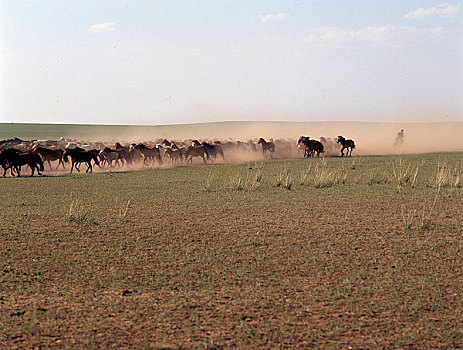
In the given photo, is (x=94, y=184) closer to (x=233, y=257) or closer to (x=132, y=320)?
(x=233, y=257)

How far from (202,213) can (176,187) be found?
693cm

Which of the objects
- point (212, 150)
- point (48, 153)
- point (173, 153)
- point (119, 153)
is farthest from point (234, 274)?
point (212, 150)

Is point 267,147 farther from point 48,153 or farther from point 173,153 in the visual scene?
point 48,153

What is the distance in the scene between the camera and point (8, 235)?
11352 millimetres

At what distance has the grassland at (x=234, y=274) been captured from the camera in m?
6.04

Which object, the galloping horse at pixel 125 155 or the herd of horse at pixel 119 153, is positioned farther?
the galloping horse at pixel 125 155

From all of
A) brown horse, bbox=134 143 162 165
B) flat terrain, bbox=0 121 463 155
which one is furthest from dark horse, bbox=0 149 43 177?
flat terrain, bbox=0 121 463 155

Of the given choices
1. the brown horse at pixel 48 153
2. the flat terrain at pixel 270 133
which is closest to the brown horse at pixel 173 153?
the brown horse at pixel 48 153

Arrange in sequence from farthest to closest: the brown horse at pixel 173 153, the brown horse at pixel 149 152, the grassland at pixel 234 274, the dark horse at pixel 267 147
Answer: the dark horse at pixel 267 147
the brown horse at pixel 173 153
the brown horse at pixel 149 152
the grassland at pixel 234 274

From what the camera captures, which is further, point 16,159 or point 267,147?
point 267,147

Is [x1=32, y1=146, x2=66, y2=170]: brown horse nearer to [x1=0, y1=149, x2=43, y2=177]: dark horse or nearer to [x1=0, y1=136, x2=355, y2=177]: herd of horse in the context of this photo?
[x1=0, y1=136, x2=355, y2=177]: herd of horse

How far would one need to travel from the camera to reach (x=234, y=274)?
27.5ft

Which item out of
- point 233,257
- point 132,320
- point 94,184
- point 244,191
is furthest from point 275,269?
point 94,184

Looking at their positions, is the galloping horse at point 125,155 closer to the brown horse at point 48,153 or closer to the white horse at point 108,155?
the white horse at point 108,155
